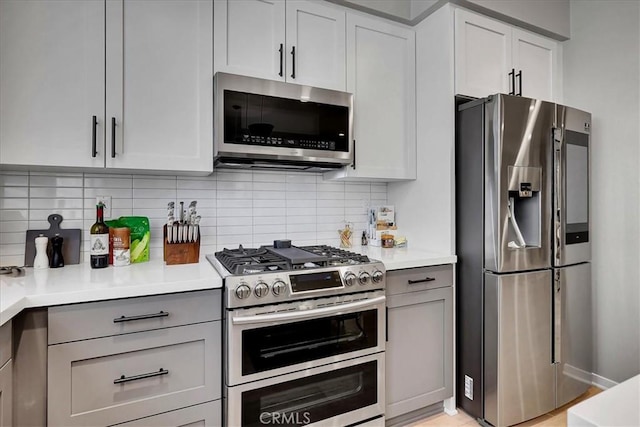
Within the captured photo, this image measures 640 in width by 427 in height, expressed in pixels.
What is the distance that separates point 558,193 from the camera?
2061mm

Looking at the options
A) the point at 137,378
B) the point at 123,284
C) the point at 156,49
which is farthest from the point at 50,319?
the point at 156,49

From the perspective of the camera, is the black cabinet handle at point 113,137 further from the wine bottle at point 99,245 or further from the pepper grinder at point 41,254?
the pepper grinder at point 41,254

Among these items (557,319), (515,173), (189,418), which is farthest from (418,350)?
(189,418)

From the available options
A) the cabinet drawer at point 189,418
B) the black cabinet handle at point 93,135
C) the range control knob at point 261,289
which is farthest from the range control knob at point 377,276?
the black cabinet handle at point 93,135

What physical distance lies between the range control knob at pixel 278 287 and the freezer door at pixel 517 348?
3.78 feet

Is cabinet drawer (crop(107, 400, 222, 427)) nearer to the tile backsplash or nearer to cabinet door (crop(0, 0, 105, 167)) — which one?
the tile backsplash

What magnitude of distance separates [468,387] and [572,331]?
72cm

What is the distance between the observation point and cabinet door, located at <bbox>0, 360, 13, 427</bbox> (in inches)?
44.1

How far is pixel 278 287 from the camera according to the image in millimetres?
1521

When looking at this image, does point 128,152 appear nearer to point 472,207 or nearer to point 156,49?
point 156,49

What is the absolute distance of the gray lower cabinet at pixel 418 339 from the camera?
1919 mm

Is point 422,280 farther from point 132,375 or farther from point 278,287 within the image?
point 132,375

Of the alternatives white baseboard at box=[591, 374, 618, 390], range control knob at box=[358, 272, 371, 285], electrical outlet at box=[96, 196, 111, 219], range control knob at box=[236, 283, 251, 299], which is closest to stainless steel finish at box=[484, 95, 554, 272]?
range control knob at box=[358, 272, 371, 285]

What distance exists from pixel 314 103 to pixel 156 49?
815 millimetres
